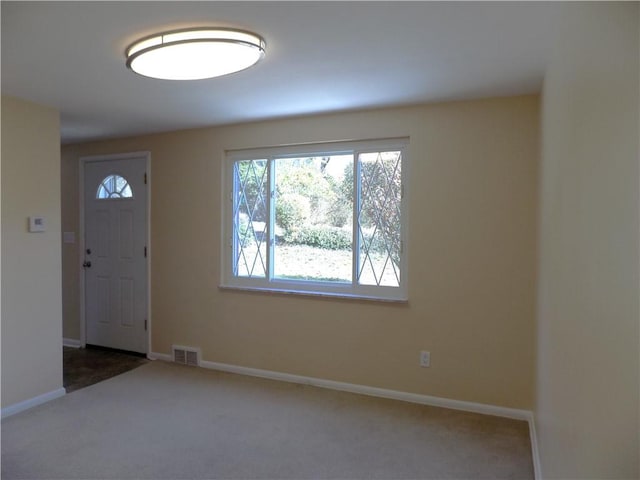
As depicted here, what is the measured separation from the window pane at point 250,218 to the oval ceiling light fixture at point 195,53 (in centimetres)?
161

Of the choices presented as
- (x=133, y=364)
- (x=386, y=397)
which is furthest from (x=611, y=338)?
(x=133, y=364)

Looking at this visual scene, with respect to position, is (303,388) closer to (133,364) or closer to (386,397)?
(386,397)

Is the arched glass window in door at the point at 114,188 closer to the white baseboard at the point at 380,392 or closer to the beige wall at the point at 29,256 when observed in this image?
the beige wall at the point at 29,256

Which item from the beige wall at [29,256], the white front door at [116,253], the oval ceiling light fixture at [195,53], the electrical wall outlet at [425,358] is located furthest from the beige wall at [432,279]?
the oval ceiling light fixture at [195,53]

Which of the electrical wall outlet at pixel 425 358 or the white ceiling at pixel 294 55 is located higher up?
the white ceiling at pixel 294 55

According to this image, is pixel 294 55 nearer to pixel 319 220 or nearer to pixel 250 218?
pixel 319 220

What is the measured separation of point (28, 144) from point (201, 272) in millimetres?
1667

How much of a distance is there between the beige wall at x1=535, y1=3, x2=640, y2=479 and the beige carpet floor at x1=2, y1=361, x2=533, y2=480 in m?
0.88

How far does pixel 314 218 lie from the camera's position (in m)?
3.62

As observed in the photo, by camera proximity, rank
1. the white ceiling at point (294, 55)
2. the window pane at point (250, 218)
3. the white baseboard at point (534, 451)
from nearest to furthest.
A: the white ceiling at point (294, 55), the white baseboard at point (534, 451), the window pane at point (250, 218)

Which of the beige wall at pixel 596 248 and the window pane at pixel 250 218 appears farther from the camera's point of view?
the window pane at pixel 250 218

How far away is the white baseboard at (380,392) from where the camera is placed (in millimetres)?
2973

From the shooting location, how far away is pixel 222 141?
12.7 feet

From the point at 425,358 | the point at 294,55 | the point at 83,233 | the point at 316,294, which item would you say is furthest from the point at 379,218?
the point at 83,233
